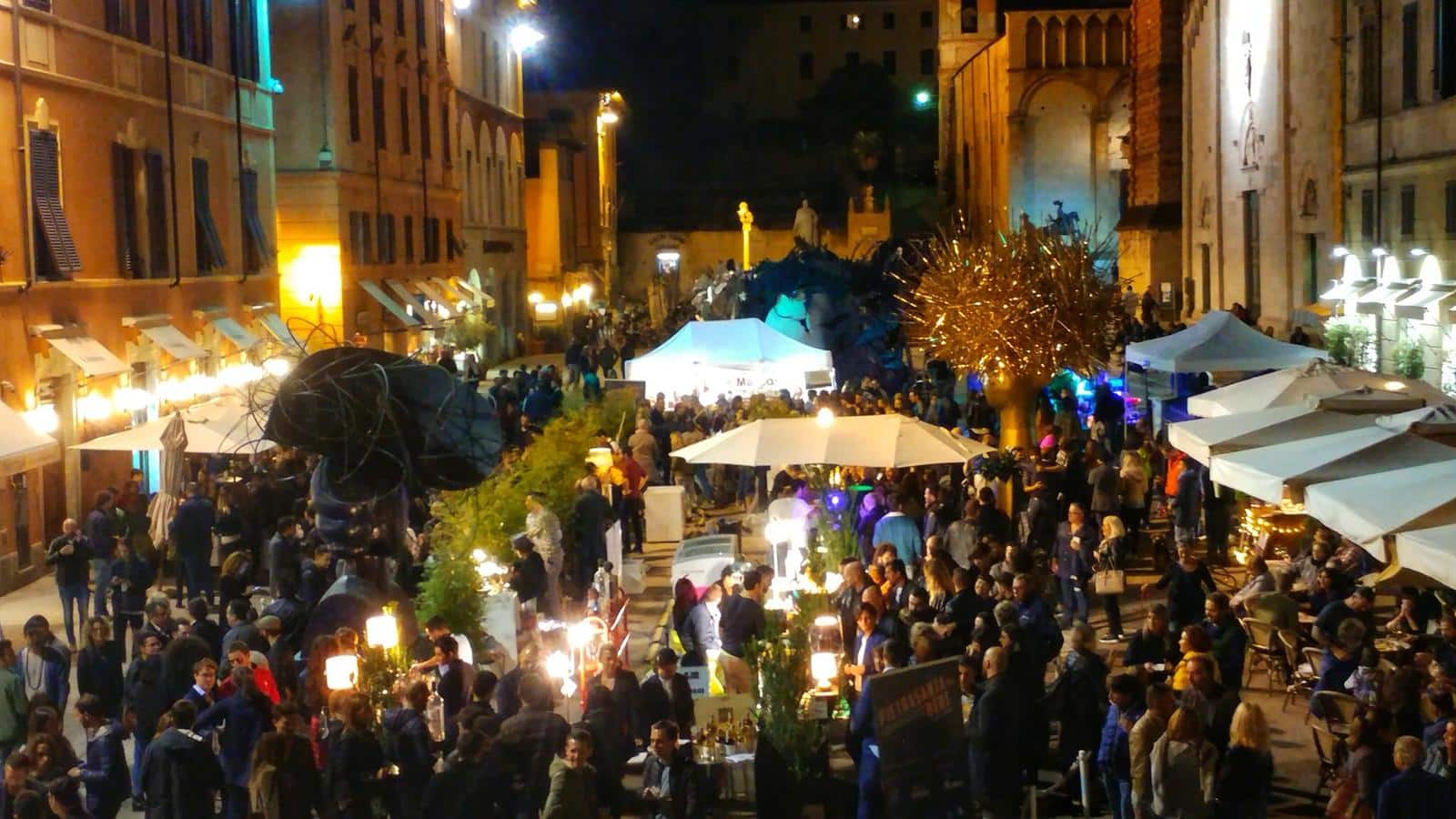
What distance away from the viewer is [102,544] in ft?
56.3

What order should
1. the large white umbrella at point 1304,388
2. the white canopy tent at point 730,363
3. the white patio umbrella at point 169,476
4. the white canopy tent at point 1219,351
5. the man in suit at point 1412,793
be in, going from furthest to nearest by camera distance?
1. the white canopy tent at point 730,363
2. the white canopy tent at point 1219,351
3. the white patio umbrella at point 169,476
4. the large white umbrella at point 1304,388
5. the man in suit at point 1412,793

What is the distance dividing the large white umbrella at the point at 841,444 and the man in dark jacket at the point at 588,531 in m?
1.04

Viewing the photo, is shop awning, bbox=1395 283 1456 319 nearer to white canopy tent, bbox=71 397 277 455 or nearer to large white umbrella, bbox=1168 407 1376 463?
large white umbrella, bbox=1168 407 1376 463

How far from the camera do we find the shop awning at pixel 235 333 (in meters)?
28.0

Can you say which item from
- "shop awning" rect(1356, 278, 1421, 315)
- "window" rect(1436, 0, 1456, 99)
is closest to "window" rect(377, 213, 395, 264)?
"shop awning" rect(1356, 278, 1421, 315)

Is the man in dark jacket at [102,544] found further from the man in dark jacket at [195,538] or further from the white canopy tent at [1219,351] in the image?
the white canopy tent at [1219,351]

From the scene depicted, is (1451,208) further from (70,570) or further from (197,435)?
(70,570)

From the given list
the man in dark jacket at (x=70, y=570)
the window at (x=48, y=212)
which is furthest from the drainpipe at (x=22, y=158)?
the man in dark jacket at (x=70, y=570)

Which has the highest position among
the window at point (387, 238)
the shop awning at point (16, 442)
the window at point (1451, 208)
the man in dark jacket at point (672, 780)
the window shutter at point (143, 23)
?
the window shutter at point (143, 23)

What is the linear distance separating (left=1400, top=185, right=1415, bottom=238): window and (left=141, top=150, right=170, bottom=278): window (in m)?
16.6

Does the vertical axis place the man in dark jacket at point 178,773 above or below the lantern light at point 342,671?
below

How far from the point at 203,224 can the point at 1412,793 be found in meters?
23.0

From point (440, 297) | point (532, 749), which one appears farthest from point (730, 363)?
point (532, 749)

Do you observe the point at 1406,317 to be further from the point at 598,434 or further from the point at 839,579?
the point at 839,579
